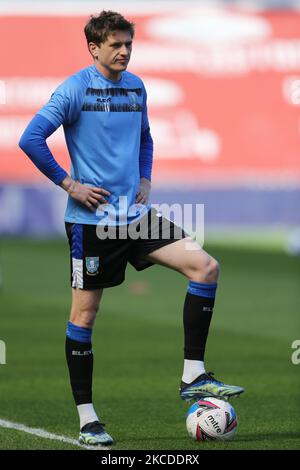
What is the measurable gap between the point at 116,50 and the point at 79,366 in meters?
1.85

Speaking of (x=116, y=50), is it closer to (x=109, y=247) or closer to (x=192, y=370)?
(x=109, y=247)

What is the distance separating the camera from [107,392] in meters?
9.09

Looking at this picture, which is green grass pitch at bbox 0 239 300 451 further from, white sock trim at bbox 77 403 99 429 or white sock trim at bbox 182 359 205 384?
white sock trim at bbox 182 359 205 384

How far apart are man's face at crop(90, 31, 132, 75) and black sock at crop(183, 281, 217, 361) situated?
1.34 m

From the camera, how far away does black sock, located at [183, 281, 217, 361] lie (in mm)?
7184

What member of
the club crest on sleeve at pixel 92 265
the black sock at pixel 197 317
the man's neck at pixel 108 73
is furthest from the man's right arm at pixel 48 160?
the black sock at pixel 197 317

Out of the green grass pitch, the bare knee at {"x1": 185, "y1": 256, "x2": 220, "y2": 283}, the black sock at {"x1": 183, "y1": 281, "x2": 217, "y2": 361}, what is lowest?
the green grass pitch

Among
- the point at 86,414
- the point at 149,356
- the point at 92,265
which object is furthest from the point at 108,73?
the point at 149,356

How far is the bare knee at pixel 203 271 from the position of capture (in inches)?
281

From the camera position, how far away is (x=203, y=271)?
7133 mm

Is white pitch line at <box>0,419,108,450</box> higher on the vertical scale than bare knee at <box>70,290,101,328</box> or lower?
lower
